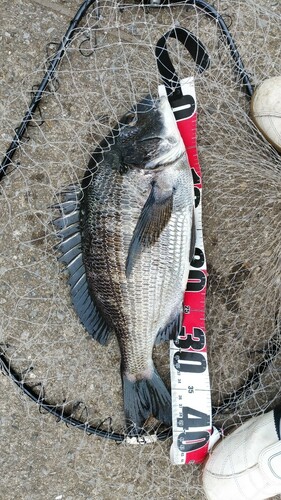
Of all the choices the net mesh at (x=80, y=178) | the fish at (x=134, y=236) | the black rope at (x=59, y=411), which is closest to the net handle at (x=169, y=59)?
the net mesh at (x=80, y=178)

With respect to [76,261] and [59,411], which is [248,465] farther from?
[76,261]

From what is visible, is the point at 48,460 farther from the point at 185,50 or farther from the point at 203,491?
the point at 185,50

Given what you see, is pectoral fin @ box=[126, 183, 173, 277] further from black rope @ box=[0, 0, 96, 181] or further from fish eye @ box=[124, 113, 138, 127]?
black rope @ box=[0, 0, 96, 181]

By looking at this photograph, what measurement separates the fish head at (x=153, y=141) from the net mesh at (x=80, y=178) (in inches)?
11.7

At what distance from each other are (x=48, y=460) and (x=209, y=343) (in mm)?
837

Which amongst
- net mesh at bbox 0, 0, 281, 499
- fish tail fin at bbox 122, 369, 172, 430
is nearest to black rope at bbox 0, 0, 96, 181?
net mesh at bbox 0, 0, 281, 499

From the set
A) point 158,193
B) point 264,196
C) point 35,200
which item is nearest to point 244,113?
point 264,196

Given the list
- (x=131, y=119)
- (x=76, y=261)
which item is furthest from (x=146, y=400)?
(x=131, y=119)

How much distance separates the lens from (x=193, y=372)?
2.10m

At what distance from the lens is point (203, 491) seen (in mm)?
2260

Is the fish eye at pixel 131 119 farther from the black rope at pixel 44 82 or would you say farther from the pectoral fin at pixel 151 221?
the black rope at pixel 44 82

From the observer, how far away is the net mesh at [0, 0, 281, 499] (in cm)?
211

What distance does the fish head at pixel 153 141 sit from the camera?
179 cm

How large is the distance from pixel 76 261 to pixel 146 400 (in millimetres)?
609
